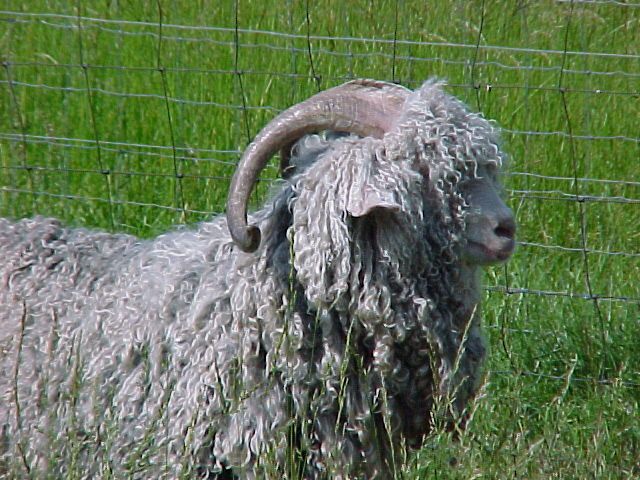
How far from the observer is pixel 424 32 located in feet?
18.5

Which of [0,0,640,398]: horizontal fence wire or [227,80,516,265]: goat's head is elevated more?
[227,80,516,265]: goat's head

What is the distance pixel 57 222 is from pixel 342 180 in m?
1.16

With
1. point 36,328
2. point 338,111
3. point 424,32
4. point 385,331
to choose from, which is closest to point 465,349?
point 385,331

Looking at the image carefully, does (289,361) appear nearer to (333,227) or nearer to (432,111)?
(333,227)

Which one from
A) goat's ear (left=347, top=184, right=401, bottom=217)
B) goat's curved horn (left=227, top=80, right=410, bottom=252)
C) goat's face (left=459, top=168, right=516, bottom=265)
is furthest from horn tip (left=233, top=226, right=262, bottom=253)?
goat's face (left=459, top=168, right=516, bottom=265)

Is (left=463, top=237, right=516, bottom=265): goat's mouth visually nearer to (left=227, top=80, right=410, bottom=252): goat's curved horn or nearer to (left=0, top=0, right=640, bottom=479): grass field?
(left=227, top=80, right=410, bottom=252): goat's curved horn

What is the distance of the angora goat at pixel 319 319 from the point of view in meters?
2.95

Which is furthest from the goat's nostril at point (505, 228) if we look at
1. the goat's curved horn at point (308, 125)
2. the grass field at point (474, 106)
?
the grass field at point (474, 106)

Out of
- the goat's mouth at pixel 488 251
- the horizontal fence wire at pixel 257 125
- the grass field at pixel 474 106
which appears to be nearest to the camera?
the goat's mouth at pixel 488 251

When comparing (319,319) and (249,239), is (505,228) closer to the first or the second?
(319,319)

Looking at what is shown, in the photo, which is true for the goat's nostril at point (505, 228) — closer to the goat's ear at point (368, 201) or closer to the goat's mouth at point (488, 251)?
the goat's mouth at point (488, 251)

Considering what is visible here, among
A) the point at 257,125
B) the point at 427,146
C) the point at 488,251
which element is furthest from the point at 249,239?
the point at 257,125

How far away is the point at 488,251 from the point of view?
3.03 meters

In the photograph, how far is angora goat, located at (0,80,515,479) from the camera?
9.68ft
